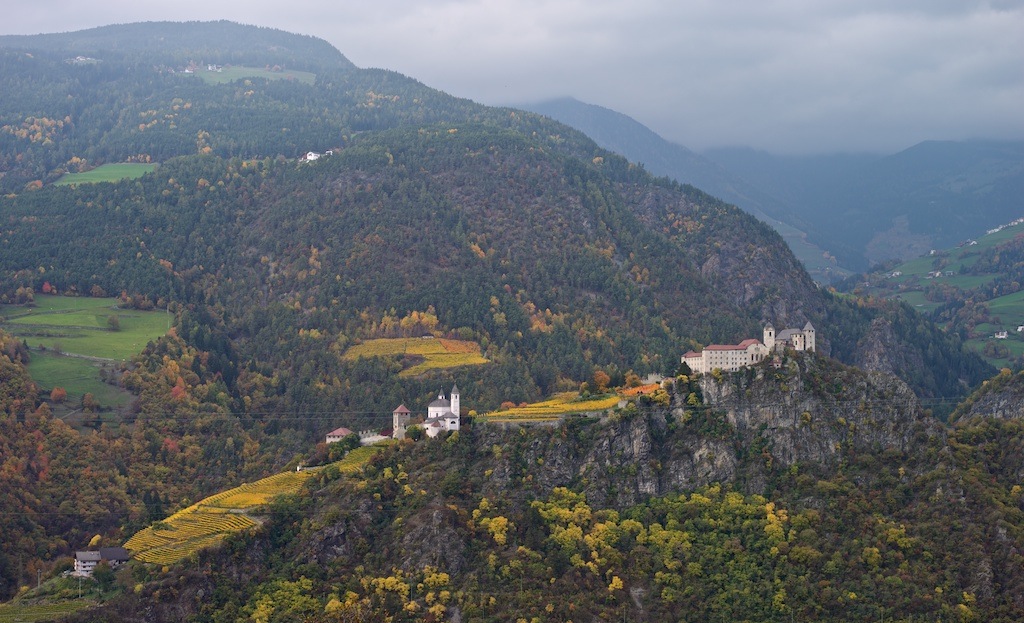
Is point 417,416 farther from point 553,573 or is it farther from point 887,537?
point 887,537

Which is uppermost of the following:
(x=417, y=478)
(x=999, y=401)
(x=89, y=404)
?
(x=999, y=401)

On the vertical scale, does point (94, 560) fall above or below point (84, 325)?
below

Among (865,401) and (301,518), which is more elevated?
(865,401)

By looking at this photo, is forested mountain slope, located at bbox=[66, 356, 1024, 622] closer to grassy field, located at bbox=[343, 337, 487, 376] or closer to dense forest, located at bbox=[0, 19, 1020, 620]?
dense forest, located at bbox=[0, 19, 1020, 620]

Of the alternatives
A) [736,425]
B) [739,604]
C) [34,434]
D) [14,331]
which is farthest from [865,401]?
[14,331]

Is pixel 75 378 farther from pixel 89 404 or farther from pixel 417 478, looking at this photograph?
pixel 417 478

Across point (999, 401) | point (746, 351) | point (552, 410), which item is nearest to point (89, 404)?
point (552, 410)

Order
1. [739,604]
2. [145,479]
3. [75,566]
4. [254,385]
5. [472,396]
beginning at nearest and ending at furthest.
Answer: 1. [739,604]
2. [75,566]
3. [145,479]
4. [472,396]
5. [254,385]

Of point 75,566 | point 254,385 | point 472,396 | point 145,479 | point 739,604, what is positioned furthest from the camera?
point 254,385
